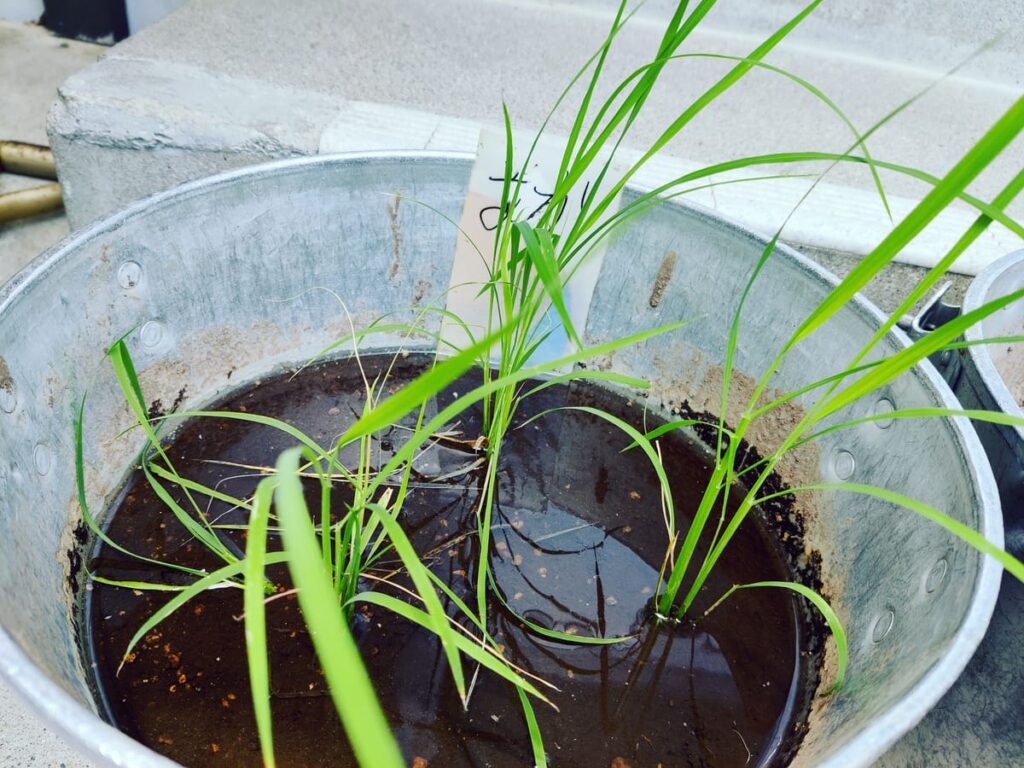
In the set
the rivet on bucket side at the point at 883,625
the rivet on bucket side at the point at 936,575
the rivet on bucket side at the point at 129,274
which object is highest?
the rivet on bucket side at the point at 936,575

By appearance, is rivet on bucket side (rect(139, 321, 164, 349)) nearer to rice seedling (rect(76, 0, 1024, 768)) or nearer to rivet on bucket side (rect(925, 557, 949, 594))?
rice seedling (rect(76, 0, 1024, 768))

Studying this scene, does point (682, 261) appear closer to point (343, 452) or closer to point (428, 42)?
point (343, 452)

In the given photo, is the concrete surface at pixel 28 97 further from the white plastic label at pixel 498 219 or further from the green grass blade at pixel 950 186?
the green grass blade at pixel 950 186

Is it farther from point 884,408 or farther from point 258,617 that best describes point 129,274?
point 884,408

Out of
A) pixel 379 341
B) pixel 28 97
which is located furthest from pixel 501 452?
pixel 28 97

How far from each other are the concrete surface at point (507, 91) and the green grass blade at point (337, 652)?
78cm

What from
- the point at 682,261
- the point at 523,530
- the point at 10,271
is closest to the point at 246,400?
the point at 523,530

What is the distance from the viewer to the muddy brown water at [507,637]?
555mm

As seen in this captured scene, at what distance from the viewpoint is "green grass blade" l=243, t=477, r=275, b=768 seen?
0.26 meters

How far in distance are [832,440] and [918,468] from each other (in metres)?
0.13

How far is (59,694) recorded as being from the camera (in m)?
0.34

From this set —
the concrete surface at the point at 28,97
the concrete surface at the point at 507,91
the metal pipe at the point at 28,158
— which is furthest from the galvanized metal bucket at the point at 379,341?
the metal pipe at the point at 28,158

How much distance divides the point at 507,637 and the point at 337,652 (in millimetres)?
419

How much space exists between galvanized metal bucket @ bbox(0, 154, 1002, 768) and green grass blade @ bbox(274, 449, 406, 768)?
16 cm
